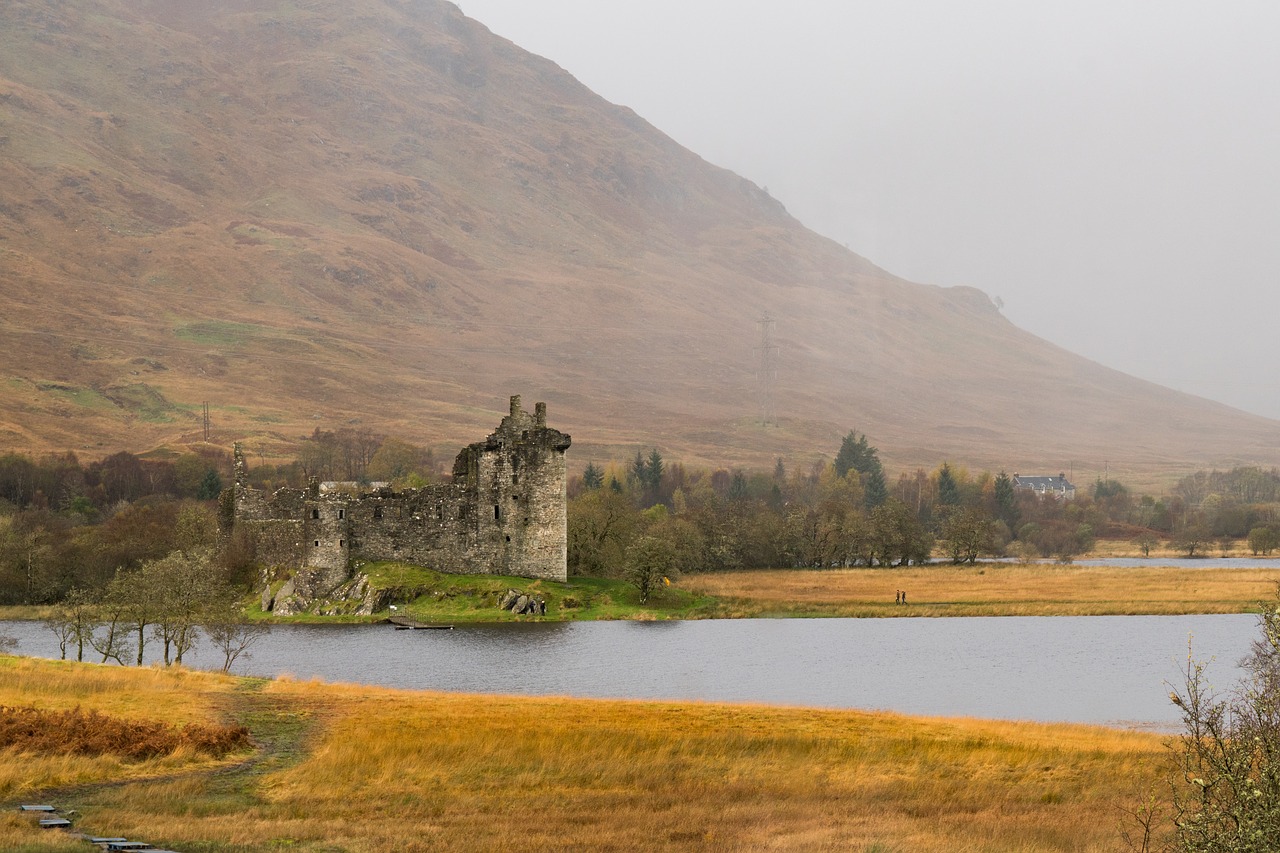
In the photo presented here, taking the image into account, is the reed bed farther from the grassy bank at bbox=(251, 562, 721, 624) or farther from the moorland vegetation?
the grassy bank at bbox=(251, 562, 721, 624)

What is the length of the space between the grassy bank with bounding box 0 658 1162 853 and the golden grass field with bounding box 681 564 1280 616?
4360 centimetres

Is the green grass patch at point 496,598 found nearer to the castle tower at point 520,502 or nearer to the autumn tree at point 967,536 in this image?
the castle tower at point 520,502

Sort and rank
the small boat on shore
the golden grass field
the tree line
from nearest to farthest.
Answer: the small boat on shore → the golden grass field → the tree line

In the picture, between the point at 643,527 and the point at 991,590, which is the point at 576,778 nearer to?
the point at 991,590

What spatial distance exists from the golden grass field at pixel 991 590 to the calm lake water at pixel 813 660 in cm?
264

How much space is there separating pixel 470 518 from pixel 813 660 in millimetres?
26849

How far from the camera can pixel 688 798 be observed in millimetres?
29953

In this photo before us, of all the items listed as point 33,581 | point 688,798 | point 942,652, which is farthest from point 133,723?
point 33,581

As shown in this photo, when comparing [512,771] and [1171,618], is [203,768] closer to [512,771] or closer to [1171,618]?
[512,771]

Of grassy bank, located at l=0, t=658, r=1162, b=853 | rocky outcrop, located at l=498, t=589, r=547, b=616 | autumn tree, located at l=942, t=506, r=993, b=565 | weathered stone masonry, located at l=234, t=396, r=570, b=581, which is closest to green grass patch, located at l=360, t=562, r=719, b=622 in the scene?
rocky outcrop, located at l=498, t=589, r=547, b=616

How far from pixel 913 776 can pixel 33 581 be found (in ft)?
237

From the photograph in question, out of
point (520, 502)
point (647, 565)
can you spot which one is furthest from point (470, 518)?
point (647, 565)

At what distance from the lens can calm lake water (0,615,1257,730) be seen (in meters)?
54.4

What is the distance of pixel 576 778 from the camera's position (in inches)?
1252
